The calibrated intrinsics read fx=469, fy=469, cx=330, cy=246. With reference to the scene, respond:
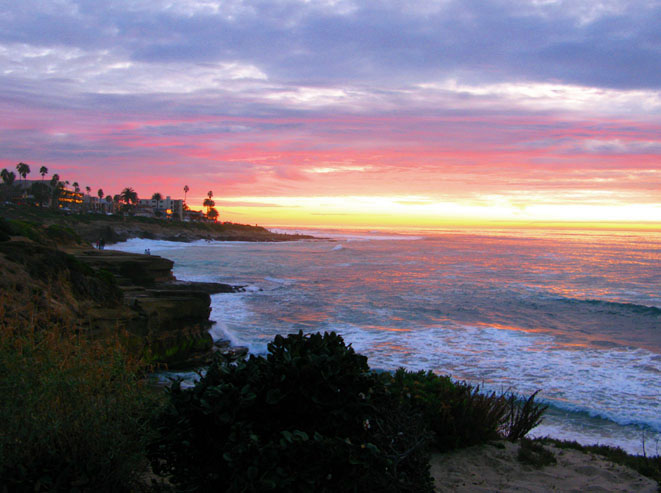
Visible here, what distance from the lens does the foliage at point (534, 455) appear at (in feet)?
19.6

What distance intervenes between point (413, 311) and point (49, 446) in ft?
63.0

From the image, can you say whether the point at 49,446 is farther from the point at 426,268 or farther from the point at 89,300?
the point at 426,268

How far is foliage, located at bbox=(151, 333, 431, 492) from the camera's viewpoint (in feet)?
10.0

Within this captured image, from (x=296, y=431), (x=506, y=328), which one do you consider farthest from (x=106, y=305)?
(x=506, y=328)

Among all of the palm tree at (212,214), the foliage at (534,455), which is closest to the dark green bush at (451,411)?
the foliage at (534,455)

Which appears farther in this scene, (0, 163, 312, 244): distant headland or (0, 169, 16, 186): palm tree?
(0, 169, 16, 186): palm tree

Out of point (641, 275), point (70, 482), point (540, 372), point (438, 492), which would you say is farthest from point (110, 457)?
point (641, 275)

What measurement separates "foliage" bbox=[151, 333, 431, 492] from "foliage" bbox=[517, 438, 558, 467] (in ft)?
10.5

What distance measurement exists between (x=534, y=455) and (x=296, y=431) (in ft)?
14.7

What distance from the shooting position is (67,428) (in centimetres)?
387

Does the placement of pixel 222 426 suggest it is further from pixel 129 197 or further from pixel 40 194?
pixel 129 197

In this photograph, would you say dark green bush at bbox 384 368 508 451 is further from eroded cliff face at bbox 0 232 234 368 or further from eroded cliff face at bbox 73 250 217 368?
eroded cliff face at bbox 73 250 217 368

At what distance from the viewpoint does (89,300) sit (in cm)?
1198

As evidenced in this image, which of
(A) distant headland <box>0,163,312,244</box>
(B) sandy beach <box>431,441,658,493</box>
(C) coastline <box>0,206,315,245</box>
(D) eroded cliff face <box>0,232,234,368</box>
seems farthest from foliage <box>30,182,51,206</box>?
(B) sandy beach <box>431,441,658,493</box>
